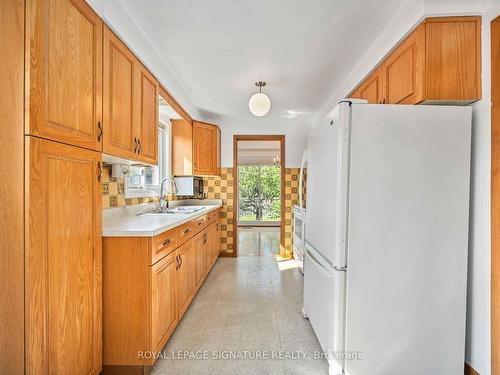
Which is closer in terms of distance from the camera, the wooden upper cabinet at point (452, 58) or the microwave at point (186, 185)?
the wooden upper cabinet at point (452, 58)

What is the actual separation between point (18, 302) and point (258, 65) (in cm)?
245

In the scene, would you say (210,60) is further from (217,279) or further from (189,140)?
(217,279)

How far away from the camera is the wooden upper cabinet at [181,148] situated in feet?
12.6

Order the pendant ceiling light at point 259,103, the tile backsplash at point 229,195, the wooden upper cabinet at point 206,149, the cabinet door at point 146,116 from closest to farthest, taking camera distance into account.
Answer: the cabinet door at point 146,116, the pendant ceiling light at point 259,103, the wooden upper cabinet at point 206,149, the tile backsplash at point 229,195

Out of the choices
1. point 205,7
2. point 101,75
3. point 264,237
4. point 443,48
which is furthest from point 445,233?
point 264,237

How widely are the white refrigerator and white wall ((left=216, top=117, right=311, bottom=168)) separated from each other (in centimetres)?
306

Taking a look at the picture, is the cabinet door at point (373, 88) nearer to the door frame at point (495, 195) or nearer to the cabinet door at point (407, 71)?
the cabinet door at point (407, 71)

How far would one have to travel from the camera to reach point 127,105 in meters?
1.88

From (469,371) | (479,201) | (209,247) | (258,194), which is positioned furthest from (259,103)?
(258,194)

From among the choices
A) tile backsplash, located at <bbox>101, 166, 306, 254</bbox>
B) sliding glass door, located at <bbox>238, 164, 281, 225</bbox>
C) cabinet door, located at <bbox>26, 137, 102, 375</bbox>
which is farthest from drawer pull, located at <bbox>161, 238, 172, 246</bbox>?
sliding glass door, located at <bbox>238, 164, 281, 225</bbox>

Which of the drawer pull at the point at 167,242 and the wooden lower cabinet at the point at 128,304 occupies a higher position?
the drawer pull at the point at 167,242

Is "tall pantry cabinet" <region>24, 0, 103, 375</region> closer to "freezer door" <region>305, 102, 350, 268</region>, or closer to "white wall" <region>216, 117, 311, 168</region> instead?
"freezer door" <region>305, 102, 350, 268</region>

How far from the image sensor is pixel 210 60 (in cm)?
254

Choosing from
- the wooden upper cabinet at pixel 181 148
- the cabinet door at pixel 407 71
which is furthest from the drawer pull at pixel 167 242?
the wooden upper cabinet at pixel 181 148
